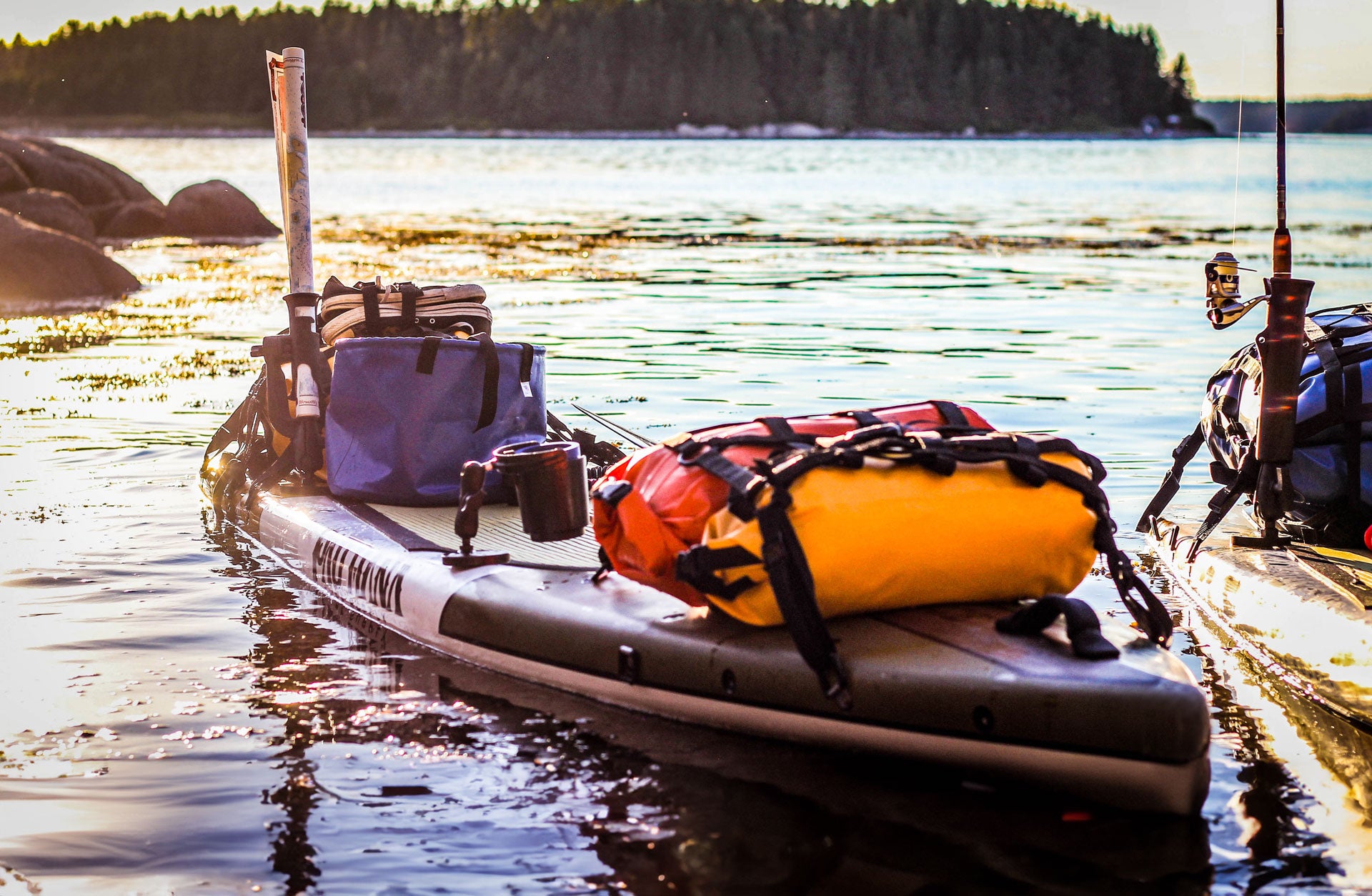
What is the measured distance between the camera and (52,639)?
18.5 ft

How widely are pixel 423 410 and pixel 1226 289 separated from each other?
3093 millimetres

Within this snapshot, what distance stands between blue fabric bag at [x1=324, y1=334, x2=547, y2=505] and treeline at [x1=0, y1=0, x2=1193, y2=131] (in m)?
128

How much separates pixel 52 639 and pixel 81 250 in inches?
513

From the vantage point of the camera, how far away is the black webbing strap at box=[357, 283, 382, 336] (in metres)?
6.43

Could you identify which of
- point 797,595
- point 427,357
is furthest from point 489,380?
point 797,595

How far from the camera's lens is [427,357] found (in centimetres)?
609

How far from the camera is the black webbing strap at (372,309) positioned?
21.1ft

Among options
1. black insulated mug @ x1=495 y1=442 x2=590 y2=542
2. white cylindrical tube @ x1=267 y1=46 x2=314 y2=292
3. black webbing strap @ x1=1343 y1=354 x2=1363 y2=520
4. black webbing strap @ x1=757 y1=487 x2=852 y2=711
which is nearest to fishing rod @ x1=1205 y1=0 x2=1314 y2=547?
black webbing strap @ x1=1343 y1=354 x2=1363 y2=520

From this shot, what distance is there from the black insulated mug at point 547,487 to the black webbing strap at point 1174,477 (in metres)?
2.38

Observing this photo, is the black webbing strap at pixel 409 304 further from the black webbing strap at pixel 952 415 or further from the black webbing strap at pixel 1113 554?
the black webbing strap at pixel 1113 554

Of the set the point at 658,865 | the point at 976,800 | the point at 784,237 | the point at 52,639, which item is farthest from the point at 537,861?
the point at 784,237

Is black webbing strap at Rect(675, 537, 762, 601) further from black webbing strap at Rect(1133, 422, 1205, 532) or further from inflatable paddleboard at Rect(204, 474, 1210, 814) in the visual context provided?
black webbing strap at Rect(1133, 422, 1205, 532)

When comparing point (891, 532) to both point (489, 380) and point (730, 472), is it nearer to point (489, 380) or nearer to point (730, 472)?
point (730, 472)

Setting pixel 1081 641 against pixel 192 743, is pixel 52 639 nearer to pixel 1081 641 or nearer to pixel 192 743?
pixel 192 743
